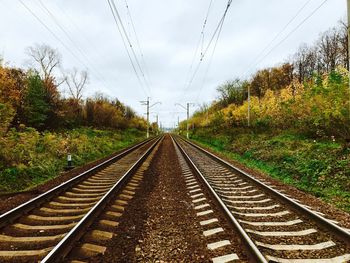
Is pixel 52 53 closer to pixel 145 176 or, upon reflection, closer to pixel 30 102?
pixel 30 102

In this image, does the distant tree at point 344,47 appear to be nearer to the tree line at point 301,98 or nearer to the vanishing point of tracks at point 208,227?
the tree line at point 301,98

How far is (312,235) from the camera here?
198 inches

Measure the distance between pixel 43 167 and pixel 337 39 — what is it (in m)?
57.9

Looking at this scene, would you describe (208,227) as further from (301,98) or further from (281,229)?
(301,98)

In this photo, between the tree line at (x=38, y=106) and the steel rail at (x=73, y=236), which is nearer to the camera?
the steel rail at (x=73, y=236)

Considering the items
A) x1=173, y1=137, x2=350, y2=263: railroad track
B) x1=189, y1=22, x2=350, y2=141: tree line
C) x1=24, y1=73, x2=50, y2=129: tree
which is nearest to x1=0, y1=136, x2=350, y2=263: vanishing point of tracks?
x1=173, y1=137, x2=350, y2=263: railroad track

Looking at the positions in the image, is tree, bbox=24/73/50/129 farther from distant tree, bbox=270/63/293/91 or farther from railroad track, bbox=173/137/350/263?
distant tree, bbox=270/63/293/91

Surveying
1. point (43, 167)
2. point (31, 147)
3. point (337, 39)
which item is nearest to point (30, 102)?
point (31, 147)

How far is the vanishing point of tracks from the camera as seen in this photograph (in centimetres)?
426

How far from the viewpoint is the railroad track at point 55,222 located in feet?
14.2

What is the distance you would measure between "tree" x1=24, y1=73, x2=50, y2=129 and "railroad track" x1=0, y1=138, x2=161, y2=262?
25.7m

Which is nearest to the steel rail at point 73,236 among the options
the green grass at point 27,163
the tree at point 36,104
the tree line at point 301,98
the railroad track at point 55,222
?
the railroad track at point 55,222

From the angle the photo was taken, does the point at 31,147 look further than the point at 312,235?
Yes

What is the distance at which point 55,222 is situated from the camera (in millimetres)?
5789
